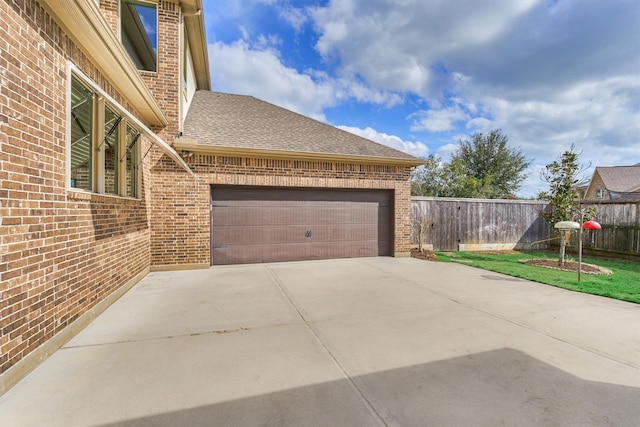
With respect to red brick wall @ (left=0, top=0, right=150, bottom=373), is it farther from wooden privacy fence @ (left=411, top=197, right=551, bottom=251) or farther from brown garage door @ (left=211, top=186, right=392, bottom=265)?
wooden privacy fence @ (left=411, top=197, right=551, bottom=251)

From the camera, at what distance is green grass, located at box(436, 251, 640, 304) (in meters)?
5.23

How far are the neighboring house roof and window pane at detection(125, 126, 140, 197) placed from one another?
901 millimetres

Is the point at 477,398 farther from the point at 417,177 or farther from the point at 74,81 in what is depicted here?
the point at 417,177

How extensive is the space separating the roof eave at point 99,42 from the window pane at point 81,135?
0.49m

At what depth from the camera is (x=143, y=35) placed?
663cm

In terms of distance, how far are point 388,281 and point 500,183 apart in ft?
78.2

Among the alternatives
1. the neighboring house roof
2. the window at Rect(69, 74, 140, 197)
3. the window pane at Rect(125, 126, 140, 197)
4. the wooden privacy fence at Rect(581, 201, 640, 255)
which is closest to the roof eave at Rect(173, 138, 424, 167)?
the neighboring house roof

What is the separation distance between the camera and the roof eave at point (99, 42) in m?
2.92

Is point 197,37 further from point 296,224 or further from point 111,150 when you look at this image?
point 296,224

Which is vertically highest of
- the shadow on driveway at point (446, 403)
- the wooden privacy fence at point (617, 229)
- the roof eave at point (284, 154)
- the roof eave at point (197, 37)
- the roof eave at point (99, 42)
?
the roof eave at point (197, 37)

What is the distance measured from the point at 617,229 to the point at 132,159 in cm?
1450

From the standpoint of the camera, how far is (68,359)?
2.69 meters

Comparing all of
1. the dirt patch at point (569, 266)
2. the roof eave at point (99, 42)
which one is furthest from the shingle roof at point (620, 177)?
the roof eave at point (99, 42)

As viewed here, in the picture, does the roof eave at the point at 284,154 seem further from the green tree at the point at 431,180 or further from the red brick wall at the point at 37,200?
the green tree at the point at 431,180
